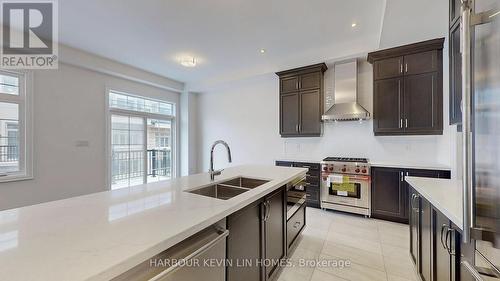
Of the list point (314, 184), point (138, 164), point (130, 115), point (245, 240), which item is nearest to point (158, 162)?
point (138, 164)

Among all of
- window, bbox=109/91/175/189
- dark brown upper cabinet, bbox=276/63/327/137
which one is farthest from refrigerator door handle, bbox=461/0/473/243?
window, bbox=109/91/175/189

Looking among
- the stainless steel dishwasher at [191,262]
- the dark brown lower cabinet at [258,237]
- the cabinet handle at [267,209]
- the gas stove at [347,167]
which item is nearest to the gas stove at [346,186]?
the gas stove at [347,167]

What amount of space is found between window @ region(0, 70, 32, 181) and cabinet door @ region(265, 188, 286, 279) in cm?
405

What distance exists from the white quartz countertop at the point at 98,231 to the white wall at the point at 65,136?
3.18 metres

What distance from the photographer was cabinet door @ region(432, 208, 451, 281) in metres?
1.23

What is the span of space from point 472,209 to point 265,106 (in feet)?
14.7

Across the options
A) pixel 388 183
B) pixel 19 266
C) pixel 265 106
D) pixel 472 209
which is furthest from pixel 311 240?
pixel 265 106

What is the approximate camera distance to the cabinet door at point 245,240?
1.29 meters

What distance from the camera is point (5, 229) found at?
902 millimetres

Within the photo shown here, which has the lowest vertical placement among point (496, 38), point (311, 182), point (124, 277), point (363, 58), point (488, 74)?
point (311, 182)

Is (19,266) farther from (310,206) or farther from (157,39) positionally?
(310,206)

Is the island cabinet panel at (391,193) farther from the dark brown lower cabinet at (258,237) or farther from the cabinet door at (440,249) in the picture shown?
the dark brown lower cabinet at (258,237)

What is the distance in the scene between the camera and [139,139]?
17.1 ft

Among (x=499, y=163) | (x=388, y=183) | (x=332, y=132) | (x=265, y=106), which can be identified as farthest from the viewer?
(x=265, y=106)
